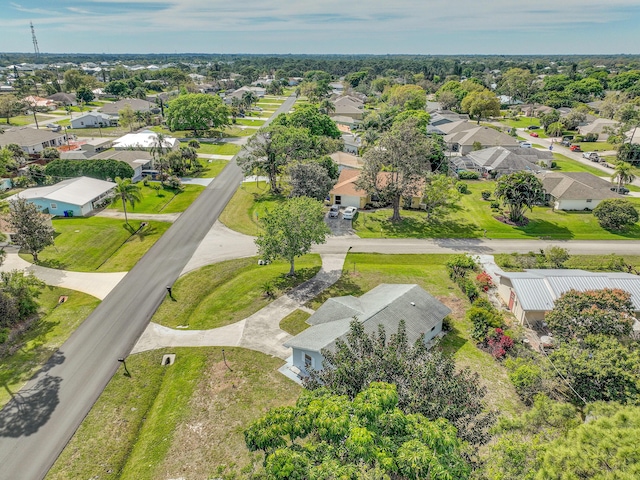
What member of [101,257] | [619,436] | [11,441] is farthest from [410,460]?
[101,257]

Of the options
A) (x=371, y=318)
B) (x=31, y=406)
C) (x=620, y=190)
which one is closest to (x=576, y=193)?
(x=620, y=190)

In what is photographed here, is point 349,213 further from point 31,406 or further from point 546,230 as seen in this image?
point 31,406

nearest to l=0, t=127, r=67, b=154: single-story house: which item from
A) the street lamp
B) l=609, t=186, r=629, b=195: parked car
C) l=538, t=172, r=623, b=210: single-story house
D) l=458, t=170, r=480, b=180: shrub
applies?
the street lamp

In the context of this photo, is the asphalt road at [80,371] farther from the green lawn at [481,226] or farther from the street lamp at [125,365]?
the green lawn at [481,226]

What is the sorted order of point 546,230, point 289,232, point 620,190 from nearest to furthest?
point 289,232
point 546,230
point 620,190

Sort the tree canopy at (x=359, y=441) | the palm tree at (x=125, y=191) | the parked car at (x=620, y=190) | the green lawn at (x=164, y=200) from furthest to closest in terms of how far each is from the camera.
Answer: the parked car at (x=620, y=190) → the green lawn at (x=164, y=200) → the palm tree at (x=125, y=191) → the tree canopy at (x=359, y=441)

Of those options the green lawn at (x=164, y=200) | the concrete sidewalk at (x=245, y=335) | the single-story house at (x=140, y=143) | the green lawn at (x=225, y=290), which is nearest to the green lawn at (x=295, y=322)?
the concrete sidewalk at (x=245, y=335)
